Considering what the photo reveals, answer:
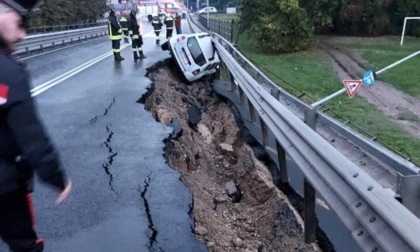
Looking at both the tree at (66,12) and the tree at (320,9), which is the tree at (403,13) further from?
the tree at (66,12)

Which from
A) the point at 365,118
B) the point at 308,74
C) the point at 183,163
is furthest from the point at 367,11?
the point at 183,163

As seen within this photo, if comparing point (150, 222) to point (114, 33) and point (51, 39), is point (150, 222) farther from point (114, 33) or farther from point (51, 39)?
point (51, 39)

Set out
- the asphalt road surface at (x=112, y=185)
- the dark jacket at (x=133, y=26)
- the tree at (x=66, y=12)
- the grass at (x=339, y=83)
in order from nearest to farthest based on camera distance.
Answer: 1. the asphalt road surface at (x=112, y=185)
2. the grass at (x=339, y=83)
3. the dark jacket at (x=133, y=26)
4. the tree at (x=66, y=12)

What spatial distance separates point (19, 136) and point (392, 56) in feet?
74.8

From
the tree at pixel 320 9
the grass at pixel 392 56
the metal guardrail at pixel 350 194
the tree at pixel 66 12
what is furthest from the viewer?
the tree at pixel 66 12

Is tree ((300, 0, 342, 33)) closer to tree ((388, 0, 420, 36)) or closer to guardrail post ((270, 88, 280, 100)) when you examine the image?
tree ((388, 0, 420, 36))

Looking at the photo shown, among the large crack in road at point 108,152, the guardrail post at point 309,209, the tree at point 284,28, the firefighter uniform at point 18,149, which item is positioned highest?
the firefighter uniform at point 18,149

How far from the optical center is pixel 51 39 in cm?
2481

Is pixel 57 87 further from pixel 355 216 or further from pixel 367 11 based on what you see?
pixel 367 11

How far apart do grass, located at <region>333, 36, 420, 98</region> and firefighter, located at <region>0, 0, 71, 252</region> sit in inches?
556

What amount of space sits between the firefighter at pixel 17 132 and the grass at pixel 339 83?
3.53 m

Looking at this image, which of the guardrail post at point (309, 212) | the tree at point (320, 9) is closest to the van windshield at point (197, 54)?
the guardrail post at point (309, 212)

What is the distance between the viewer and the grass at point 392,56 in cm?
1667

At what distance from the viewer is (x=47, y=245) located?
3867 mm
